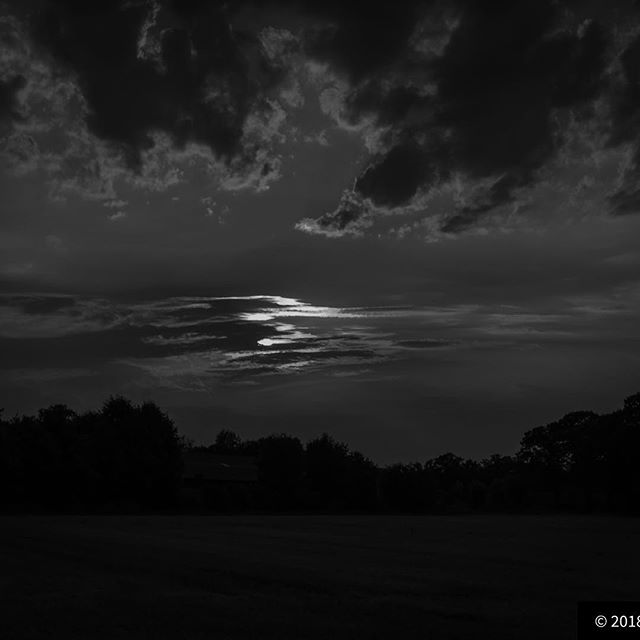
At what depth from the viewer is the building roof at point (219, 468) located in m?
119

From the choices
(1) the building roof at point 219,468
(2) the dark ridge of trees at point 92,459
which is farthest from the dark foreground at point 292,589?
(1) the building roof at point 219,468

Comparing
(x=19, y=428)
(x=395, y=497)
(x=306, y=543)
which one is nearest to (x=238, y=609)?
(x=306, y=543)

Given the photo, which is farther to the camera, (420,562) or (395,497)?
(395,497)

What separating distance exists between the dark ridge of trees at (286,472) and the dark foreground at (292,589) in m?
51.0

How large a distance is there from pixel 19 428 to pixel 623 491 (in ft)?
256

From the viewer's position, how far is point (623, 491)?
108688 millimetres

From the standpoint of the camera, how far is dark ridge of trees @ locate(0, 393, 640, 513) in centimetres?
8362

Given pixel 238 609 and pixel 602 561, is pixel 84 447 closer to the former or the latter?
pixel 602 561

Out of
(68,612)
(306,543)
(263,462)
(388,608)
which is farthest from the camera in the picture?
(263,462)

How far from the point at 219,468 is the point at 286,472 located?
84.7 ft

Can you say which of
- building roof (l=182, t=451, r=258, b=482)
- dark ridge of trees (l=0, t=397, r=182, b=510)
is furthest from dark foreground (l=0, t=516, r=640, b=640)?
building roof (l=182, t=451, r=258, b=482)

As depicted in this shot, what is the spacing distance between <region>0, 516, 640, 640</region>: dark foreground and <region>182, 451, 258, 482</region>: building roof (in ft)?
277

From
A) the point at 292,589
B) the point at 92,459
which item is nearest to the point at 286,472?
the point at 92,459

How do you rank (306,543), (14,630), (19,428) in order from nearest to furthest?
(14,630) < (306,543) < (19,428)
